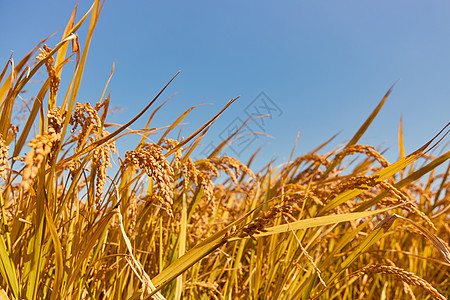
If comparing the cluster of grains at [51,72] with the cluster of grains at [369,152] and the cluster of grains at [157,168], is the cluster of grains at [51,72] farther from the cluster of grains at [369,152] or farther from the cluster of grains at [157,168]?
the cluster of grains at [369,152]

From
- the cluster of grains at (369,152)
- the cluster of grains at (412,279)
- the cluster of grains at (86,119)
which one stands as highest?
the cluster of grains at (369,152)

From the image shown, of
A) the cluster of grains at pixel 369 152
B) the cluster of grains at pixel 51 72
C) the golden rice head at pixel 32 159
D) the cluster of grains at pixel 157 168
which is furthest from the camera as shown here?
the cluster of grains at pixel 369 152

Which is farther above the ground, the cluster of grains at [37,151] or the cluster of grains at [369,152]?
the cluster of grains at [369,152]

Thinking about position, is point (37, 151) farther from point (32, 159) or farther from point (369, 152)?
point (369, 152)

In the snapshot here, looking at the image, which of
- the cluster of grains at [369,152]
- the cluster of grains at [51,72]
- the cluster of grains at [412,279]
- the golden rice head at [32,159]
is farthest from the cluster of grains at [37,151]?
the cluster of grains at [369,152]

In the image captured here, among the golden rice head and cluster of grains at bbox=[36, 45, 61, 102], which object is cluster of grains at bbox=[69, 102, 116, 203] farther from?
the golden rice head

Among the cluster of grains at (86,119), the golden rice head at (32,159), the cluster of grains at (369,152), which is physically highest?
the cluster of grains at (369,152)

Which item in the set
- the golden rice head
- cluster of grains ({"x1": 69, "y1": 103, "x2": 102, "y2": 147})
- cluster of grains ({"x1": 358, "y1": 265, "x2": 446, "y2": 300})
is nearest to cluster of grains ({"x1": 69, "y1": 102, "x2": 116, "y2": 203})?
cluster of grains ({"x1": 69, "y1": 103, "x2": 102, "y2": 147})

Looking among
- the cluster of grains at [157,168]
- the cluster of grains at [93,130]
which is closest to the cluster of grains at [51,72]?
the cluster of grains at [93,130]

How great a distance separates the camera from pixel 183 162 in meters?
1.13

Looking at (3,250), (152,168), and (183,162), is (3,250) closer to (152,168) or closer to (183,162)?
(152,168)

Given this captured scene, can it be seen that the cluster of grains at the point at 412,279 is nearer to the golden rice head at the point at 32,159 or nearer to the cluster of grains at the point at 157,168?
the cluster of grains at the point at 157,168

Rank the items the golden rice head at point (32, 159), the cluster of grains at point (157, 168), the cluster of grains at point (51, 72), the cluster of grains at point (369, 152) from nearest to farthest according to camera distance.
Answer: the golden rice head at point (32, 159), the cluster of grains at point (157, 168), the cluster of grains at point (51, 72), the cluster of grains at point (369, 152)

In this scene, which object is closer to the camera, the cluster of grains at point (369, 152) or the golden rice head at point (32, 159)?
the golden rice head at point (32, 159)
